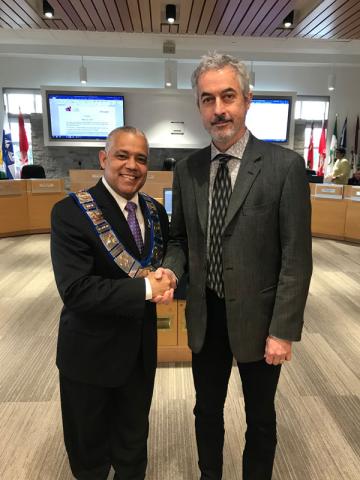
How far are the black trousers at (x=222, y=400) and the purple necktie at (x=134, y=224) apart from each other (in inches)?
13.1

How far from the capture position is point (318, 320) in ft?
12.2

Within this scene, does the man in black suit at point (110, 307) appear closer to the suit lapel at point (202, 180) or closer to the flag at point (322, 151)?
the suit lapel at point (202, 180)

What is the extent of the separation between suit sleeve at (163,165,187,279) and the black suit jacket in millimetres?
111

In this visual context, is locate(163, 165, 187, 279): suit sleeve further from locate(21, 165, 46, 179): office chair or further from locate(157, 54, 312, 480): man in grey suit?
locate(21, 165, 46, 179): office chair

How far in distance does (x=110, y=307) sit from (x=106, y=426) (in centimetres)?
65

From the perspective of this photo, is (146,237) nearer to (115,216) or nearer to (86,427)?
(115,216)

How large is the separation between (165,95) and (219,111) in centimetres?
875

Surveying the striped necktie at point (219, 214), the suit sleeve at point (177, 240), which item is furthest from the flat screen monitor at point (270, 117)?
the striped necktie at point (219, 214)

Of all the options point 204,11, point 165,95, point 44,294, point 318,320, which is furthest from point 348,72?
point 44,294

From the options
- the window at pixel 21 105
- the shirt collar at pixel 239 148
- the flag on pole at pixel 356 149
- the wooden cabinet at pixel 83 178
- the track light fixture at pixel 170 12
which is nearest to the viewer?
the shirt collar at pixel 239 148

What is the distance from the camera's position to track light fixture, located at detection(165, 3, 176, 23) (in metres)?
5.12

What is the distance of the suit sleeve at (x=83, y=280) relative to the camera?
1.28 m

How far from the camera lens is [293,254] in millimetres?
1258

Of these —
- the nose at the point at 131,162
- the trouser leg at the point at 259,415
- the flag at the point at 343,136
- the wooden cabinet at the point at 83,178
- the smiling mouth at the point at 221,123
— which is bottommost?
the trouser leg at the point at 259,415
